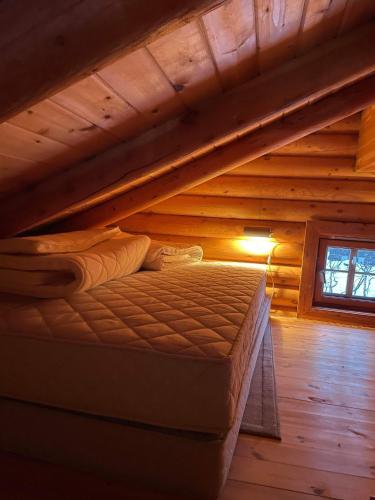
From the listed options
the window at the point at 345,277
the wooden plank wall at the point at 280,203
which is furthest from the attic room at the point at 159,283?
the window at the point at 345,277

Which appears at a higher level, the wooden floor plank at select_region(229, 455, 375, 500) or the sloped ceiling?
the sloped ceiling

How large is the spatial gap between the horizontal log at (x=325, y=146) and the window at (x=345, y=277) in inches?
34.9

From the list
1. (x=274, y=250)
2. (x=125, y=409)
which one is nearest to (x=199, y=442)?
(x=125, y=409)

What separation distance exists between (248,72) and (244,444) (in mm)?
1779

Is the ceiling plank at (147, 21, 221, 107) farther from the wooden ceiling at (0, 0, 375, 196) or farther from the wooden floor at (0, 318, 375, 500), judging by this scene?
the wooden floor at (0, 318, 375, 500)

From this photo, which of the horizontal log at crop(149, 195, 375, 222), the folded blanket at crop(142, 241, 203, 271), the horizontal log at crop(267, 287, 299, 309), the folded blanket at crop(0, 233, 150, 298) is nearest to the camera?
the folded blanket at crop(0, 233, 150, 298)

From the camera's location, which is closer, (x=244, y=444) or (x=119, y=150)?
(x=244, y=444)

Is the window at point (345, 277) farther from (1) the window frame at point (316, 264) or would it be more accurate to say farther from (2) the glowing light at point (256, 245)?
(2) the glowing light at point (256, 245)

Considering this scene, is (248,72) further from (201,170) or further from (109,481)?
(109,481)

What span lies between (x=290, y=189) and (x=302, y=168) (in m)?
→ 0.22

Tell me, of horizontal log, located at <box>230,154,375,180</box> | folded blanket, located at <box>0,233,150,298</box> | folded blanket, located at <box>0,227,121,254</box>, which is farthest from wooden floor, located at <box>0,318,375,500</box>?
horizontal log, located at <box>230,154,375,180</box>

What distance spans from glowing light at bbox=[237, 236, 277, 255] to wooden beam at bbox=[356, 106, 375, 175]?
104 centimetres

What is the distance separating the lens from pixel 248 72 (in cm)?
173

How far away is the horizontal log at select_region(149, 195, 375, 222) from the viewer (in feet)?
10.3
